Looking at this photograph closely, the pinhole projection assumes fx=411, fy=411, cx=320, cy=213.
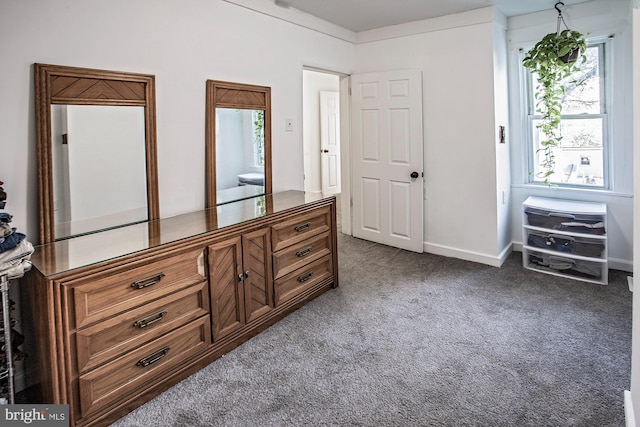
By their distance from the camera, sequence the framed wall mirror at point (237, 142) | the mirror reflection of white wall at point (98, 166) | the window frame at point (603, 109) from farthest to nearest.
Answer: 1. the window frame at point (603, 109)
2. the framed wall mirror at point (237, 142)
3. the mirror reflection of white wall at point (98, 166)

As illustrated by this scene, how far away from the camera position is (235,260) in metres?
2.49

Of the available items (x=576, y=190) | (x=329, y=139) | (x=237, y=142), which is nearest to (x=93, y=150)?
(x=237, y=142)

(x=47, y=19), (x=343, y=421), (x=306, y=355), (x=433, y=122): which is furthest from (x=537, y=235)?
(x=47, y=19)

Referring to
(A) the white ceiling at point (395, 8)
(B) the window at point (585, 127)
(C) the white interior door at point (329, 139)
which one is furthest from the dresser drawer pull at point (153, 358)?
(C) the white interior door at point (329, 139)

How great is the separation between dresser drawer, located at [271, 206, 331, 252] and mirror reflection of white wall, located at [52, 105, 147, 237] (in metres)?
0.87

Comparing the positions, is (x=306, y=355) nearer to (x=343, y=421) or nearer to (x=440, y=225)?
(x=343, y=421)

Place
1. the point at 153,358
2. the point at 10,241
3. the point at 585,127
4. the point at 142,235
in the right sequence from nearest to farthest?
the point at 10,241 → the point at 153,358 → the point at 142,235 → the point at 585,127

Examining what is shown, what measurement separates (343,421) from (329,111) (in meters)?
6.44

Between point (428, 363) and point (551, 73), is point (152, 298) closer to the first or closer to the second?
point (428, 363)

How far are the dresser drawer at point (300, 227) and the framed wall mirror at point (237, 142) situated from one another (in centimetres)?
55

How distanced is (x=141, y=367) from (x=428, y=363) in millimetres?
1536

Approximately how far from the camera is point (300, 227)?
304 centimetres

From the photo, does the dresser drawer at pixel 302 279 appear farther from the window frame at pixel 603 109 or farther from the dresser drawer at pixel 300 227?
the window frame at pixel 603 109

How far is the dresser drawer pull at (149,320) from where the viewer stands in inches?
78.5
